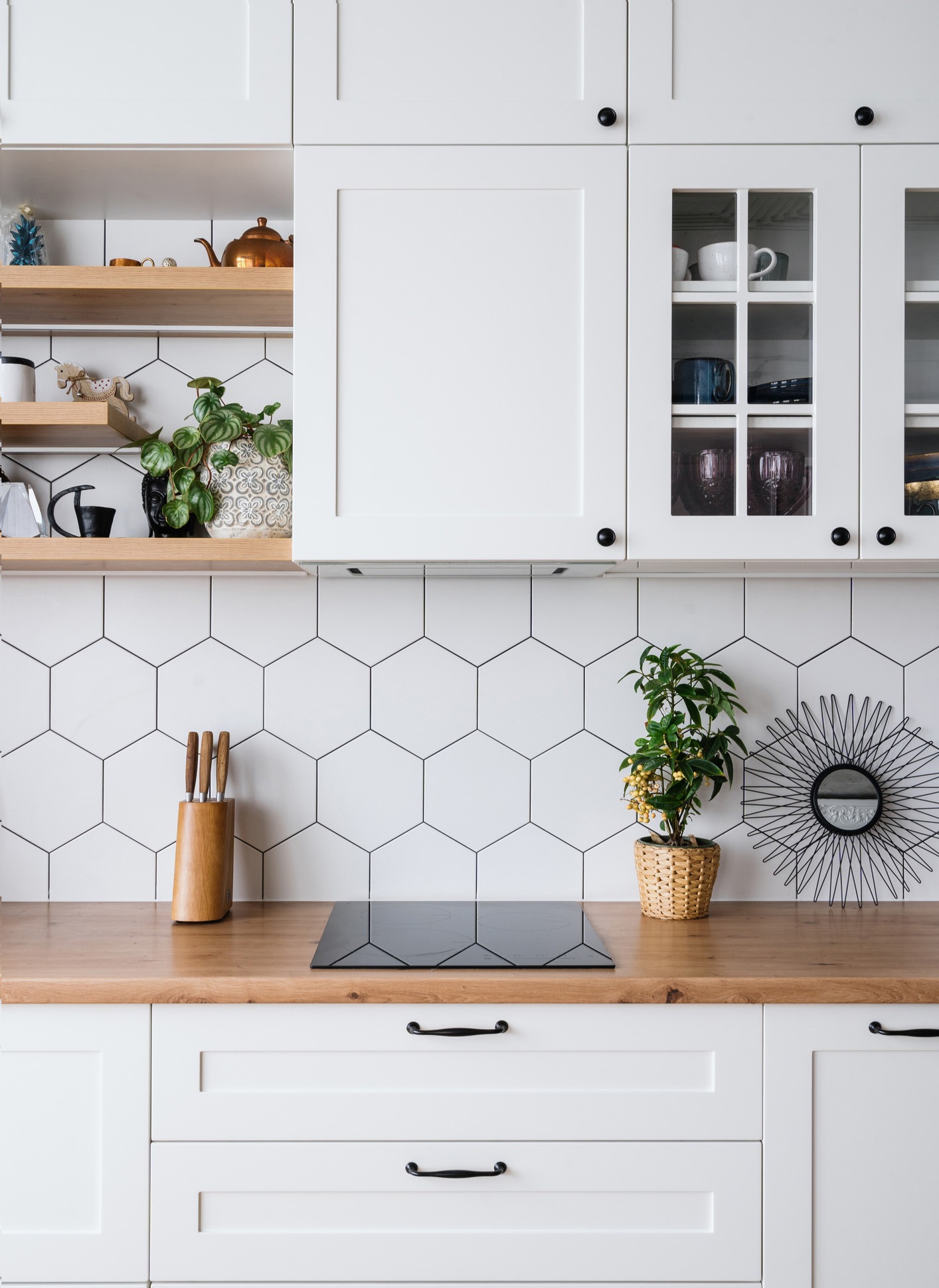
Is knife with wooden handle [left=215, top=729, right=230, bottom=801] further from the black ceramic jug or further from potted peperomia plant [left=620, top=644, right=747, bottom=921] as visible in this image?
potted peperomia plant [left=620, top=644, right=747, bottom=921]

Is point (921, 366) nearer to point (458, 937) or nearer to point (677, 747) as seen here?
point (677, 747)

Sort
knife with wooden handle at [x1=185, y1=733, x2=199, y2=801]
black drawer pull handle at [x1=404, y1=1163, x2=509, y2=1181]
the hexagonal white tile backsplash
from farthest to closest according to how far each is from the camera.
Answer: the hexagonal white tile backsplash, knife with wooden handle at [x1=185, y1=733, x2=199, y2=801], black drawer pull handle at [x1=404, y1=1163, x2=509, y2=1181]

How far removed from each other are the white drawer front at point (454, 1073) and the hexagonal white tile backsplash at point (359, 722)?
517 millimetres

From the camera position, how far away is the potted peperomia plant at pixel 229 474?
5.59 ft

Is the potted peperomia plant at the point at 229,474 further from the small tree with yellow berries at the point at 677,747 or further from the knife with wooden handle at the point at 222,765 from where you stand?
the small tree with yellow berries at the point at 677,747

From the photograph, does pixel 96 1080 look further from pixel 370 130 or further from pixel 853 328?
pixel 853 328

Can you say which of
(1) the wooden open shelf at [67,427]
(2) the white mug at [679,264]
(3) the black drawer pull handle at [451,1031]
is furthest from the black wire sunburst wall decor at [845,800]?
(1) the wooden open shelf at [67,427]

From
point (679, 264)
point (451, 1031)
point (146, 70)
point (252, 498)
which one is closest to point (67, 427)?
point (252, 498)

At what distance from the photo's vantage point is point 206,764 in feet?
5.91

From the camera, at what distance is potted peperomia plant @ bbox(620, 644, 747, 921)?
174 centimetres

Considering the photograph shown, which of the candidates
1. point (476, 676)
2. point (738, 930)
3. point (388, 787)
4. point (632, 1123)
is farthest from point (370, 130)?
point (632, 1123)

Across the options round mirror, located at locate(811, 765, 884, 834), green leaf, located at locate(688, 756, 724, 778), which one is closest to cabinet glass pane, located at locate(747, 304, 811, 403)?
green leaf, located at locate(688, 756, 724, 778)

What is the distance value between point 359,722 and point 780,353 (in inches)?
40.9

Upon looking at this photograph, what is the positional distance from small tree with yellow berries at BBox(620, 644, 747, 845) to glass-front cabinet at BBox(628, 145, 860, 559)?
0.98 feet
